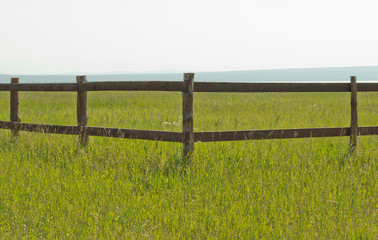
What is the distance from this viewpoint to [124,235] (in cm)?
428

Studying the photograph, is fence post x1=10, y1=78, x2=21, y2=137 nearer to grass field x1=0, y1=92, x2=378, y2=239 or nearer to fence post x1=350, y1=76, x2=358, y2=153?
grass field x1=0, y1=92, x2=378, y2=239

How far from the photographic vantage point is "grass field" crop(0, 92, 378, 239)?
4418 millimetres

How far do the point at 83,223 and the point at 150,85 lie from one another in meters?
3.09

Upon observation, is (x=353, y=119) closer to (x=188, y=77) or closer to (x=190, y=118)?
(x=190, y=118)

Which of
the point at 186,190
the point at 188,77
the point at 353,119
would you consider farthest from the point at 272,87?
the point at 186,190

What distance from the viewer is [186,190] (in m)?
5.47

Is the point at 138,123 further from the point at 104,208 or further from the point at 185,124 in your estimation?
the point at 104,208

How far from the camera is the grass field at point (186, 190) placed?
174 inches

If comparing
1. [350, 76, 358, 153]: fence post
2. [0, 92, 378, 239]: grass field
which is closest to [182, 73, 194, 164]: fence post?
[0, 92, 378, 239]: grass field

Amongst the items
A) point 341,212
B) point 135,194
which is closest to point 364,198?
point 341,212

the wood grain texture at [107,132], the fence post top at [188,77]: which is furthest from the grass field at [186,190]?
the fence post top at [188,77]

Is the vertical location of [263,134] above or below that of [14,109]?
below

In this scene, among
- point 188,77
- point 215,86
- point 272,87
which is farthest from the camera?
point 272,87

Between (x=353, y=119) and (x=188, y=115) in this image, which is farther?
(x=353, y=119)
